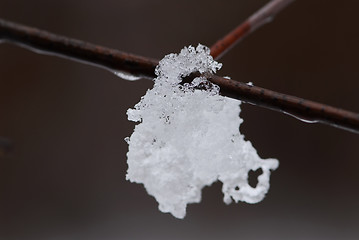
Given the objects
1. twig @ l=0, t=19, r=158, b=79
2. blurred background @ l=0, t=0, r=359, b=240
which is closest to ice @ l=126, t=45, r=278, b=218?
twig @ l=0, t=19, r=158, b=79

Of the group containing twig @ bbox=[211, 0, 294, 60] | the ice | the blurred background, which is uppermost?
the blurred background

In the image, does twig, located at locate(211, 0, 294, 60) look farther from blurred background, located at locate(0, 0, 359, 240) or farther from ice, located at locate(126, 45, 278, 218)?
blurred background, located at locate(0, 0, 359, 240)

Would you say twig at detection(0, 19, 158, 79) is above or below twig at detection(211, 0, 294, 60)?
below

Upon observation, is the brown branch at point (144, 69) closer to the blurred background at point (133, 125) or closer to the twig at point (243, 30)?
the twig at point (243, 30)

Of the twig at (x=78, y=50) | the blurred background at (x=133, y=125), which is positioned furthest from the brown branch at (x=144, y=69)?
the blurred background at (x=133, y=125)

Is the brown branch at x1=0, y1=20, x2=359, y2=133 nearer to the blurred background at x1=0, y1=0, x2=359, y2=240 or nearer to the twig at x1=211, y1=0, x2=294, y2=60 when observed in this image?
the twig at x1=211, y1=0, x2=294, y2=60

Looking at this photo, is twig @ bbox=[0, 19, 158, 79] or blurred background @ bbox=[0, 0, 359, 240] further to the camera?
blurred background @ bbox=[0, 0, 359, 240]
